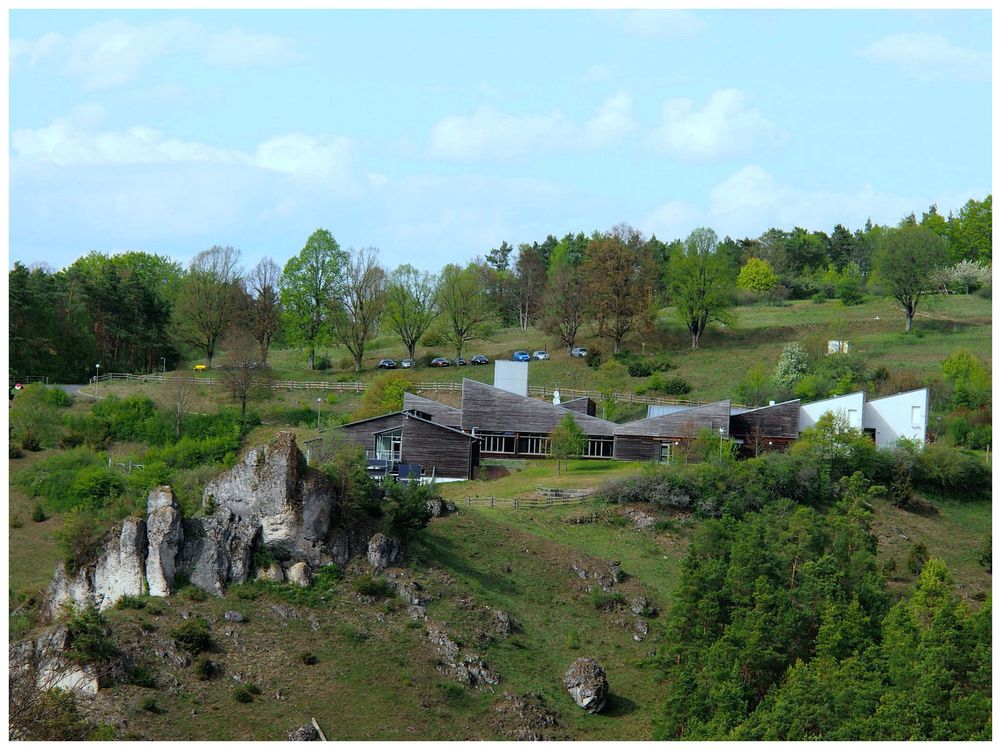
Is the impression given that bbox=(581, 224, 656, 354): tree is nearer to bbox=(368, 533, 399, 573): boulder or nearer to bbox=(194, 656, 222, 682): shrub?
bbox=(368, 533, 399, 573): boulder

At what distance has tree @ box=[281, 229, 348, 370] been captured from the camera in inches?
3688

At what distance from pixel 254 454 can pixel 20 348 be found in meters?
47.2

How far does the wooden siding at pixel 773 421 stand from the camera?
67188mm

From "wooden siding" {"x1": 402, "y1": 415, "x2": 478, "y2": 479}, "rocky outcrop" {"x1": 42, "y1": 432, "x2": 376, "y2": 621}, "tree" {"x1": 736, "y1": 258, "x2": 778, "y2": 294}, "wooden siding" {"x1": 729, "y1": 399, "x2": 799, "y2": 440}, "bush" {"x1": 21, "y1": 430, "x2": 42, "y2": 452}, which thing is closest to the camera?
"rocky outcrop" {"x1": 42, "y1": 432, "x2": 376, "y2": 621}

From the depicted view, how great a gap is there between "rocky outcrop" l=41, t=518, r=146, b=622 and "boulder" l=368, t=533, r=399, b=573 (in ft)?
24.0

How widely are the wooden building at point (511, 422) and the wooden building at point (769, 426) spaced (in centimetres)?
687

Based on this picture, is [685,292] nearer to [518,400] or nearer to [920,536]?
[518,400]

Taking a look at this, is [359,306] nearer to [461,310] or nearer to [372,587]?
[461,310]

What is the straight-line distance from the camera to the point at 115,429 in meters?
70.4

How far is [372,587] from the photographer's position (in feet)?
134

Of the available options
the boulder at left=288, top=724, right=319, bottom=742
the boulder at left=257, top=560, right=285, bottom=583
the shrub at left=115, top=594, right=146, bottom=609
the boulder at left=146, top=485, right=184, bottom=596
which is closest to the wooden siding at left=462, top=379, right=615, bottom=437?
the boulder at left=257, top=560, right=285, bottom=583

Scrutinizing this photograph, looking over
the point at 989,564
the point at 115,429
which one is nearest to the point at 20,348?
the point at 115,429

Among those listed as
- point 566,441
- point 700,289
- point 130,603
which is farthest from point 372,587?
point 700,289

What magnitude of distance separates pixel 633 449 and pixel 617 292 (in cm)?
2814
